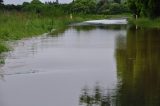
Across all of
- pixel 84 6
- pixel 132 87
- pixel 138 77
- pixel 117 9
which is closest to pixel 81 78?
pixel 138 77

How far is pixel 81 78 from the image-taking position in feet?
42.5

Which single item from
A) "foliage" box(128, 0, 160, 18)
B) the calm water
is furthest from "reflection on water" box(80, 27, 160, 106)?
"foliage" box(128, 0, 160, 18)

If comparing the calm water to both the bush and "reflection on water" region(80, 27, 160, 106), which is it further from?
the bush

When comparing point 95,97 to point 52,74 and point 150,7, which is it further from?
point 150,7

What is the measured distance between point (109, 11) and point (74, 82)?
114 m

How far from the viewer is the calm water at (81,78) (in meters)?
10.0

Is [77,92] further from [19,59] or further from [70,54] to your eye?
[70,54]

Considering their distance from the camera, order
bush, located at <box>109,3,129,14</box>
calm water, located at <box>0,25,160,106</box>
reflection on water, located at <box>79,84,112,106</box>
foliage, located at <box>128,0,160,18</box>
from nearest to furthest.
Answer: reflection on water, located at <box>79,84,112,106</box> < calm water, located at <box>0,25,160,106</box> < foliage, located at <box>128,0,160,18</box> < bush, located at <box>109,3,129,14</box>

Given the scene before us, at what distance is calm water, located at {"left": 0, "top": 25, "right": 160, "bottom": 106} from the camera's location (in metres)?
10.0

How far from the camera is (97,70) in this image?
1449cm

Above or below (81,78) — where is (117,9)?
below

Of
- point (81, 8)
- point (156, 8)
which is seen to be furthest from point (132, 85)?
point (81, 8)

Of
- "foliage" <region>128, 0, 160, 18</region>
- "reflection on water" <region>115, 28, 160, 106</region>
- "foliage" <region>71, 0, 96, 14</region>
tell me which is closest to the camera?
"reflection on water" <region>115, 28, 160, 106</region>

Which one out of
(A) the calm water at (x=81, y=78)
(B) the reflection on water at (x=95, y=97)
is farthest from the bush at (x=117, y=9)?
(B) the reflection on water at (x=95, y=97)
